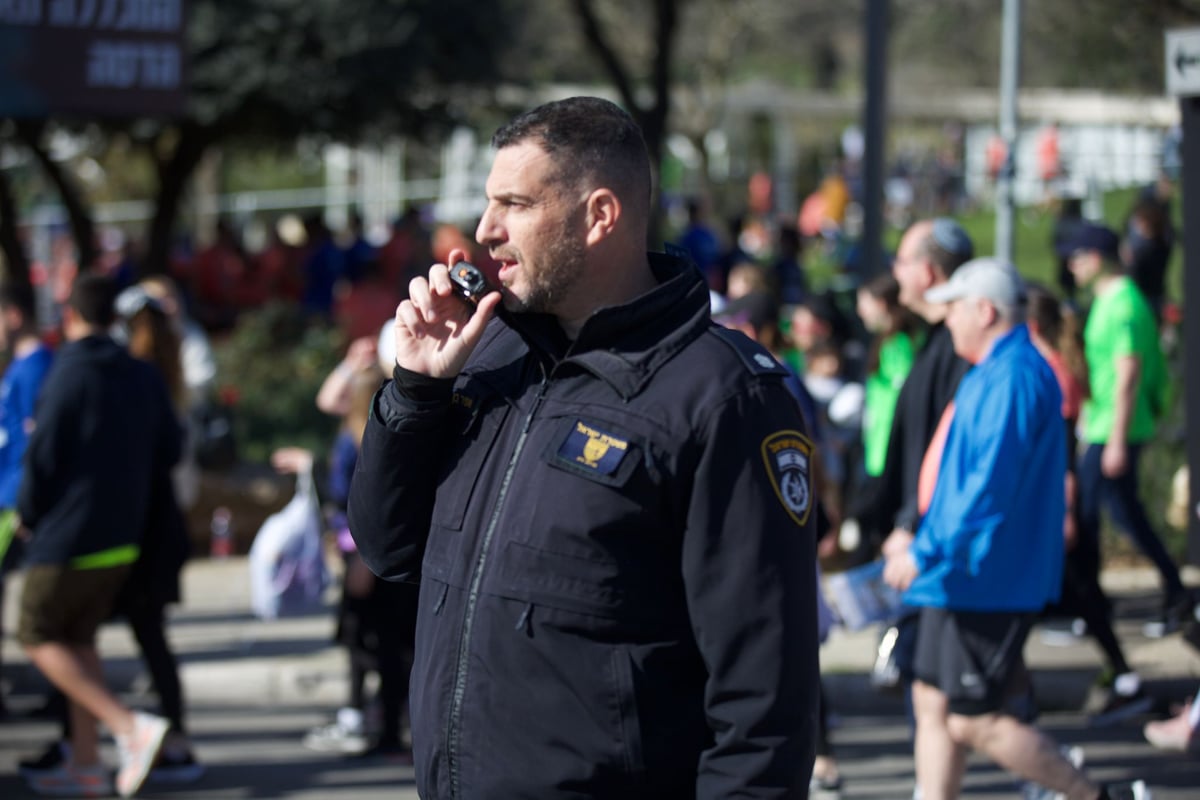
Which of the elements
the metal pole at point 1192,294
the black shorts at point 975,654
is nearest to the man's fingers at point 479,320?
the black shorts at point 975,654

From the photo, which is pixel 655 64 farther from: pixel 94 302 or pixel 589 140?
pixel 589 140

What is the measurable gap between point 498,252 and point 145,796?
427 cm

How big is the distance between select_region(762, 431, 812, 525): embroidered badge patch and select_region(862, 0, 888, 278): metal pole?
6.90 m

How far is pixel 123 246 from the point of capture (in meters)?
19.0

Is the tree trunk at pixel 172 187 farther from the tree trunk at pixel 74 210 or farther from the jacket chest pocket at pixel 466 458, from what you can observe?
the jacket chest pocket at pixel 466 458

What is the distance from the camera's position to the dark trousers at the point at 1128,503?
7855 millimetres

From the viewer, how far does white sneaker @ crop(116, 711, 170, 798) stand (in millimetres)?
5941

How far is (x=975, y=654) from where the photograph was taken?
15.8 feet

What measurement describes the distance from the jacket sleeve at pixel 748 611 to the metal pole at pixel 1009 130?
7.31m

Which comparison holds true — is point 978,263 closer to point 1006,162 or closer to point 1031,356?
point 1031,356

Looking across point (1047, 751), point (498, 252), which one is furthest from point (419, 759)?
point (1047, 751)

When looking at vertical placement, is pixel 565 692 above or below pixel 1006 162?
below

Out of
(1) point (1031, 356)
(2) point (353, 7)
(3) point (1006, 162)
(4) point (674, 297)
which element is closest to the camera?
(4) point (674, 297)

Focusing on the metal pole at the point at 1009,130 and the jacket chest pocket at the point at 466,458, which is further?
the metal pole at the point at 1009,130
